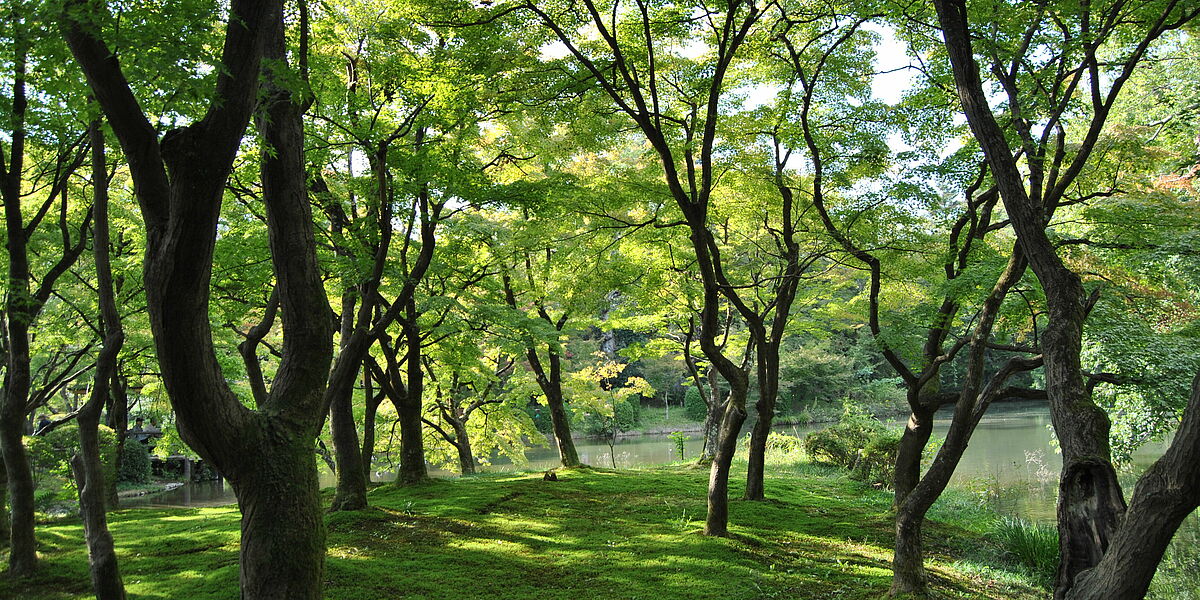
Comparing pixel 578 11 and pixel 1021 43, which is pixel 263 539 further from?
pixel 1021 43

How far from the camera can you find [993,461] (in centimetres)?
1612

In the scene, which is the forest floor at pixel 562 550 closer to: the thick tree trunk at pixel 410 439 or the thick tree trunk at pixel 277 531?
the thick tree trunk at pixel 410 439

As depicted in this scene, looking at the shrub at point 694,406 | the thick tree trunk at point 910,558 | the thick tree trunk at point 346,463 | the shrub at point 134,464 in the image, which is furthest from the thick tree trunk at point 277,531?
the shrub at point 694,406

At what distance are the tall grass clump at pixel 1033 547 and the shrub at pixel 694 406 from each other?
2528 centimetres

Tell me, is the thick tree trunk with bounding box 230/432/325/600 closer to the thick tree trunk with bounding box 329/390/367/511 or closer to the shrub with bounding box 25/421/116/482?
the thick tree trunk with bounding box 329/390/367/511

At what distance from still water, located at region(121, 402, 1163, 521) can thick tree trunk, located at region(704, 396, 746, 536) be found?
5548mm

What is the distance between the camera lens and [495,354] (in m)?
14.5

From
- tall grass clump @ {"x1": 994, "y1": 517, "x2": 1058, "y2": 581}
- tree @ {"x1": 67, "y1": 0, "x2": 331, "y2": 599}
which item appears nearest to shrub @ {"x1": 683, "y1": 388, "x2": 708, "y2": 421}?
tall grass clump @ {"x1": 994, "y1": 517, "x2": 1058, "y2": 581}

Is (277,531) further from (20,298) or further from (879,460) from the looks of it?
(879,460)

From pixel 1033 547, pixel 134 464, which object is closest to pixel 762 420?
pixel 1033 547

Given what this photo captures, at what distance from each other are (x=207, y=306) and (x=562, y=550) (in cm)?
433

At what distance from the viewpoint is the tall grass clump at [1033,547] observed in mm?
6438

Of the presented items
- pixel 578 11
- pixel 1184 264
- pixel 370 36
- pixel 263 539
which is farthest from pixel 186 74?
pixel 1184 264

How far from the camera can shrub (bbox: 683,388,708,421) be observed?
32594 mm
